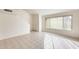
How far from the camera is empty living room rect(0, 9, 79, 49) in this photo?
5.24 ft

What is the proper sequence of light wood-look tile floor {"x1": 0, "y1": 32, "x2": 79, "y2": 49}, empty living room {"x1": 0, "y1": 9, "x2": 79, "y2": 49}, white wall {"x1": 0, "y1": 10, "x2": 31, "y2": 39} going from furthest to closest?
white wall {"x1": 0, "y1": 10, "x2": 31, "y2": 39}, light wood-look tile floor {"x1": 0, "y1": 32, "x2": 79, "y2": 49}, empty living room {"x1": 0, "y1": 9, "x2": 79, "y2": 49}

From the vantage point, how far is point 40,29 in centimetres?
161

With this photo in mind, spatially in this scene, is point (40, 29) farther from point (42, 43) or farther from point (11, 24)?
point (11, 24)

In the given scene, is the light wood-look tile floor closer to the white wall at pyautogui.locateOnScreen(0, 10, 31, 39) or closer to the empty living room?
the empty living room

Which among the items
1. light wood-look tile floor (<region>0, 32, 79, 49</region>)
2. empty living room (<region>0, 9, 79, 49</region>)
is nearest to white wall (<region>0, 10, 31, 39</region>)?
empty living room (<region>0, 9, 79, 49</region>)

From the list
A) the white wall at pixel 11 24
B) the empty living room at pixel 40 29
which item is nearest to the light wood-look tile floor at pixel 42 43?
the empty living room at pixel 40 29

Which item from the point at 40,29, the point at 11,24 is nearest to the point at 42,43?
the point at 40,29
